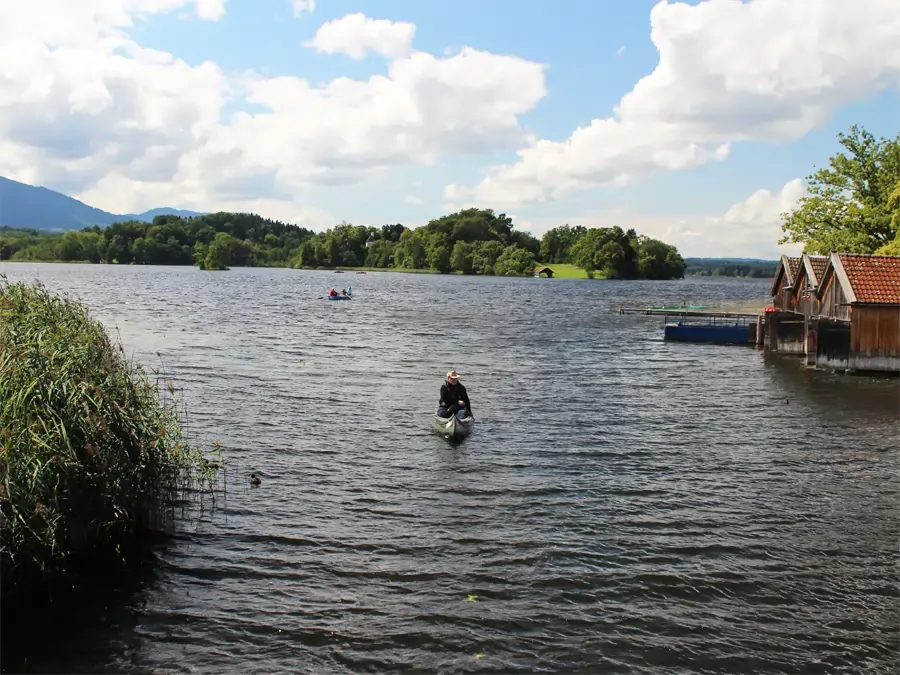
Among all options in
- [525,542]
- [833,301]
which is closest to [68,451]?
[525,542]

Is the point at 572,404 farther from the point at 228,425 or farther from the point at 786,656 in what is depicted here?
the point at 786,656

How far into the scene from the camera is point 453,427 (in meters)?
25.8

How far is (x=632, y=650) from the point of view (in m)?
12.5

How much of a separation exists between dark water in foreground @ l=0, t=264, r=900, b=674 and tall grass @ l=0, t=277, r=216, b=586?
118cm

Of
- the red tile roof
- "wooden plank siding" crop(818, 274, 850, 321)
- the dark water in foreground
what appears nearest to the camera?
the dark water in foreground

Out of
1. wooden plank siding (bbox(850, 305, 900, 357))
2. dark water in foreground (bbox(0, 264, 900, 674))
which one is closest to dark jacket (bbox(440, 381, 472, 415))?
dark water in foreground (bbox(0, 264, 900, 674))

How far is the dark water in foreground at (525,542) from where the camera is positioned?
12.5 meters

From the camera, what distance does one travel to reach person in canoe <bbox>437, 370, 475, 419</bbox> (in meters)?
26.8

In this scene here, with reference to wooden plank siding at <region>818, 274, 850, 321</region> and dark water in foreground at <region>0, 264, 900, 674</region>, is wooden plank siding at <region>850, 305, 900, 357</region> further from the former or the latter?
dark water in foreground at <region>0, 264, 900, 674</region>

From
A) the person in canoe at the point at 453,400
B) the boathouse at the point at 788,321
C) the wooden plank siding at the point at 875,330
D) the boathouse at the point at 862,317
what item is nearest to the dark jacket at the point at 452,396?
the person in canoe at the point at 453,400

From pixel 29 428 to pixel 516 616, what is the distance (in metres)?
8.58

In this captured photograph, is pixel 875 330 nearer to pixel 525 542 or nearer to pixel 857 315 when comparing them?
pixel 857 315

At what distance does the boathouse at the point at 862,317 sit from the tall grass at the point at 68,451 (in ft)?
116

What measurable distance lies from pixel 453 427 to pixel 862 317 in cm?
2562
